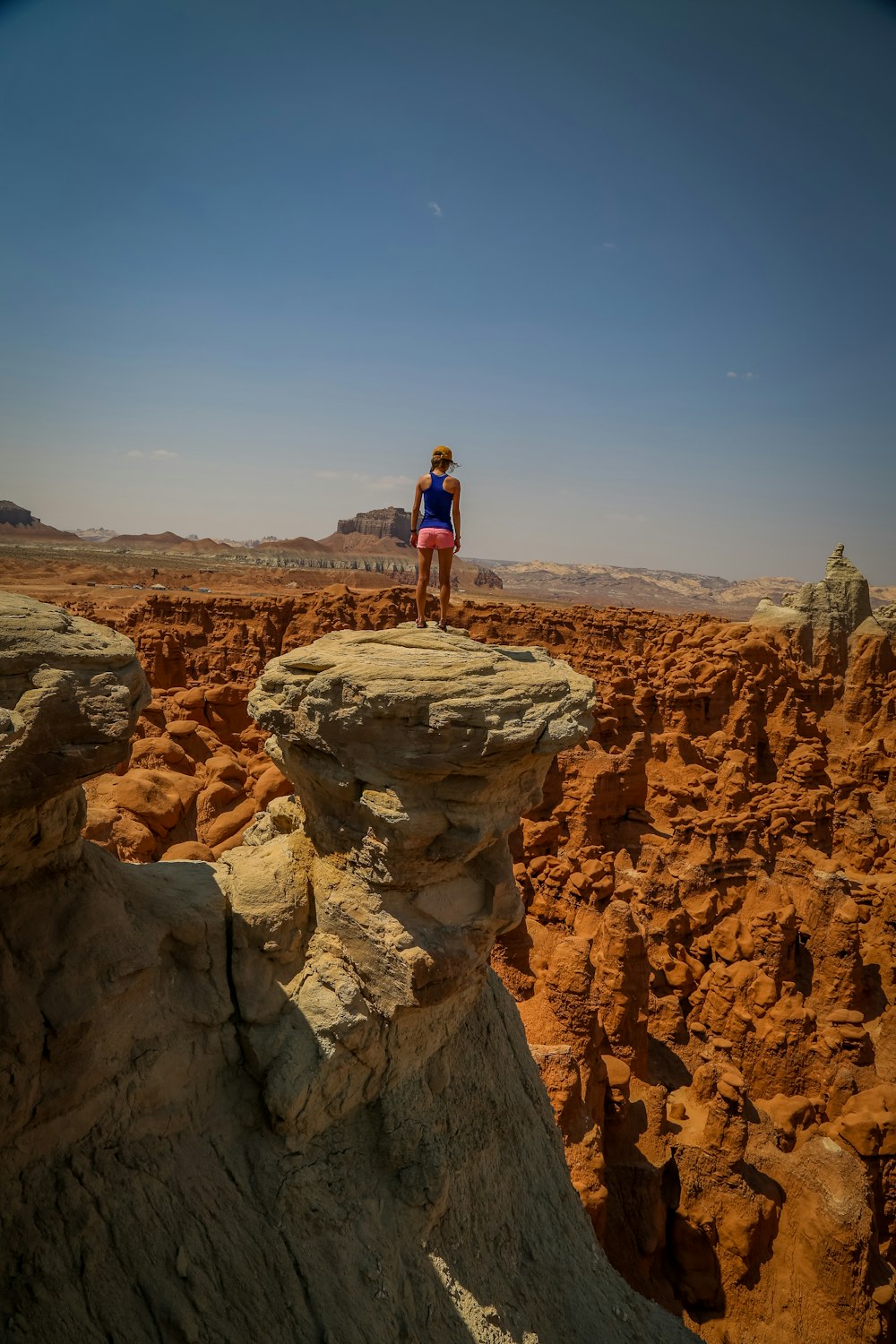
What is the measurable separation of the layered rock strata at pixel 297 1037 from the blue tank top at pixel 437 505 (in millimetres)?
1350

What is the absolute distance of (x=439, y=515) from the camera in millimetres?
6199

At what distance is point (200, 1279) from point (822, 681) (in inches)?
887

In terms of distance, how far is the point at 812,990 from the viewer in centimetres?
1196

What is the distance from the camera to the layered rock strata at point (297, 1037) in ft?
11.8

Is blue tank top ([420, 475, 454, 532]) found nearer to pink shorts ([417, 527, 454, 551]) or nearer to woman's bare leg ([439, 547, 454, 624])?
pink shorts ([417, 527, 454, 551])

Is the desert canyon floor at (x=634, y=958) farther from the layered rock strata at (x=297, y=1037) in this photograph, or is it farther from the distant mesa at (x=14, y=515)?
the distant mesa at (x=14, y=515)

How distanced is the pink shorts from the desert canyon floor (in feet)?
3.27

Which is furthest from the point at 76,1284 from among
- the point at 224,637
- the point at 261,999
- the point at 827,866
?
the point at 224,637

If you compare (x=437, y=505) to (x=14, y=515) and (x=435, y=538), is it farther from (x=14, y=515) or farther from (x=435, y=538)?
(x=14, y=515)

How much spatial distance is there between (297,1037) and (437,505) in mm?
4022

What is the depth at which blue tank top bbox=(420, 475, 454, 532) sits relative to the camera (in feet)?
19.9

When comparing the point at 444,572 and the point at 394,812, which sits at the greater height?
the point at 444,572

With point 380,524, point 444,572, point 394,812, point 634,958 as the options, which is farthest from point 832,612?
point 380,524

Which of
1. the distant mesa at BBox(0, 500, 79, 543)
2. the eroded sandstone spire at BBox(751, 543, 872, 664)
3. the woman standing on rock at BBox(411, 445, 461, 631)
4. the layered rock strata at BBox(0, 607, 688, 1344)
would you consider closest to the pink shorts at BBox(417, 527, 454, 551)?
the woman standing on rock at BBox(411, 445, 461, 631)
